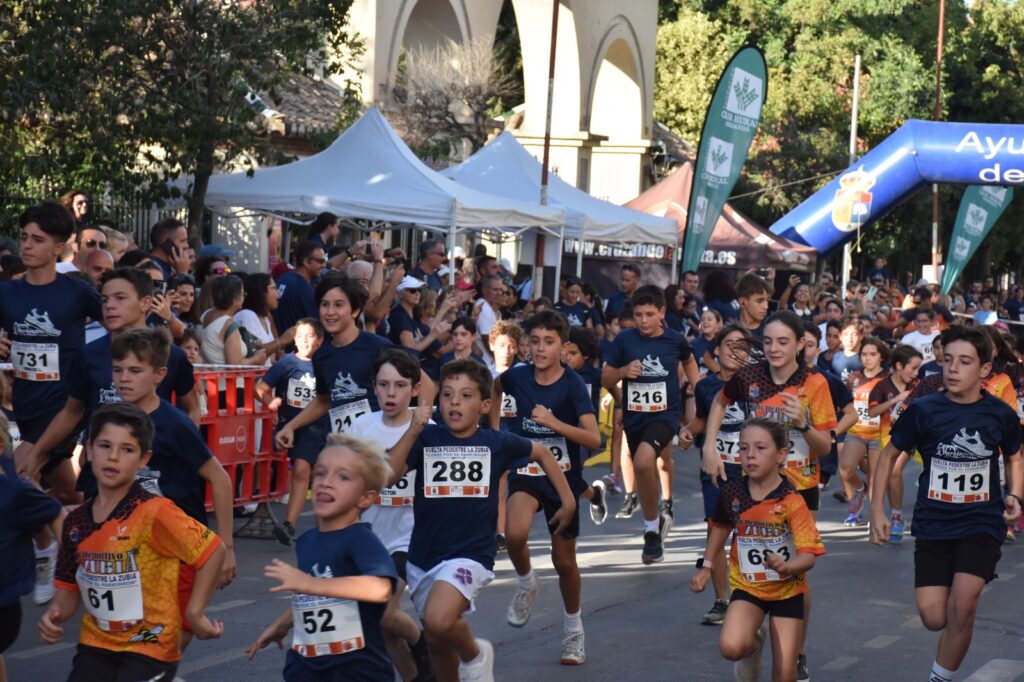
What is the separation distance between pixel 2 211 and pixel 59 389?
6713mm

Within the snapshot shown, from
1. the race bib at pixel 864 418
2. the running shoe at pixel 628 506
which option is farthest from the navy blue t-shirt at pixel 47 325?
the race bib at pixel 864 418

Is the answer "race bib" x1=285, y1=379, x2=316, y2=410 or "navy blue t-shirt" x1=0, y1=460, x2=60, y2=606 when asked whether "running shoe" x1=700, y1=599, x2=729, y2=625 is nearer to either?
"race bib" x1=285, y1=379, x2=316, y2=410

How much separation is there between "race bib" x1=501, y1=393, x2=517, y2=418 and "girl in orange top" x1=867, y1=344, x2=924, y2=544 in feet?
12.5

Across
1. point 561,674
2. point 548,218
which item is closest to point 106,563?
point 561,674

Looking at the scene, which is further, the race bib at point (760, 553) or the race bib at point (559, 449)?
the race bib at point (559, 449)

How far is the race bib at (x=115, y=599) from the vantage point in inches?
194

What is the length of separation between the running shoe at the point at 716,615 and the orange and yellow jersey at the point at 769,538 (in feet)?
6.83

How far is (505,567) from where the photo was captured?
9969 millimetres

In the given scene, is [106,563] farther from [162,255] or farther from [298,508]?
[162,255]

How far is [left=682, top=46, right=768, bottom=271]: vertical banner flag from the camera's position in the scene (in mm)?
20641

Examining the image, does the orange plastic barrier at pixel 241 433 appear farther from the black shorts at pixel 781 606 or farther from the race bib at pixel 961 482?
the race bib at pixel 961 482

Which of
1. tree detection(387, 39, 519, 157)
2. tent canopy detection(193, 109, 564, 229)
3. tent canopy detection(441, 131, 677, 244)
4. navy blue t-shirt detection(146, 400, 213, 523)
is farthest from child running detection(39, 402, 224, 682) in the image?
tree detection(387, 39, 519, 157)

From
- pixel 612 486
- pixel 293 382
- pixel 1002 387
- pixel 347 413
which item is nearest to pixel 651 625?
pixel 347 413

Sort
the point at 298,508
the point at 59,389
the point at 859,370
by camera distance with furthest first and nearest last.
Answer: the point at 859,370
the point at 298,508
the point at 59,389
